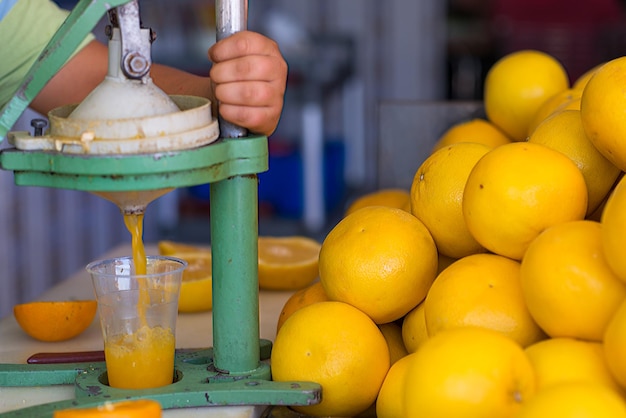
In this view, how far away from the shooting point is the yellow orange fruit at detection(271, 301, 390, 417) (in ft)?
3.15

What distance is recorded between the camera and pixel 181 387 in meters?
0.99

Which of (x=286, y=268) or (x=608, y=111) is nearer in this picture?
(x=608, y=111)

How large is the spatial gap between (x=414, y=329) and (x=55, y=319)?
0.53 metres

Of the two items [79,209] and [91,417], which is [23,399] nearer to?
[91,417]

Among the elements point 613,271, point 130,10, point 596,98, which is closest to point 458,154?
point 596,98

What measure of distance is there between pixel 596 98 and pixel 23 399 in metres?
0.73

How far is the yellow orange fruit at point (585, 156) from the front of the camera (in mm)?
1005

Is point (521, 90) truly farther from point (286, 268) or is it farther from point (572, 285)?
point (572, 285)

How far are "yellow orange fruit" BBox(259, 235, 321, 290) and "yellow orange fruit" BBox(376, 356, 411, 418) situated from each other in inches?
20.4

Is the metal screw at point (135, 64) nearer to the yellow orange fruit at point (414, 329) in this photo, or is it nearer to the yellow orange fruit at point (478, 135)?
the yellow orange fruit at point (414, 329)

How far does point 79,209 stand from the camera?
3982 mm

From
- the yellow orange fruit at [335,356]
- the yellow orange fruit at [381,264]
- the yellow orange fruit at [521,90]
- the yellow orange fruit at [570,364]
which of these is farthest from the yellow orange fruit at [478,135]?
the yellow orange fruit at [570,364]

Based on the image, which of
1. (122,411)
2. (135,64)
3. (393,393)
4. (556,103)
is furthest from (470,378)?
(556,103)

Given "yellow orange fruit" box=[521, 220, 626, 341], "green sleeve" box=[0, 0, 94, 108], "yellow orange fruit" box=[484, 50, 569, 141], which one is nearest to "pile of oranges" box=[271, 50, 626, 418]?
"yellow orange fruit" box=[521, 220, 626, 341]
